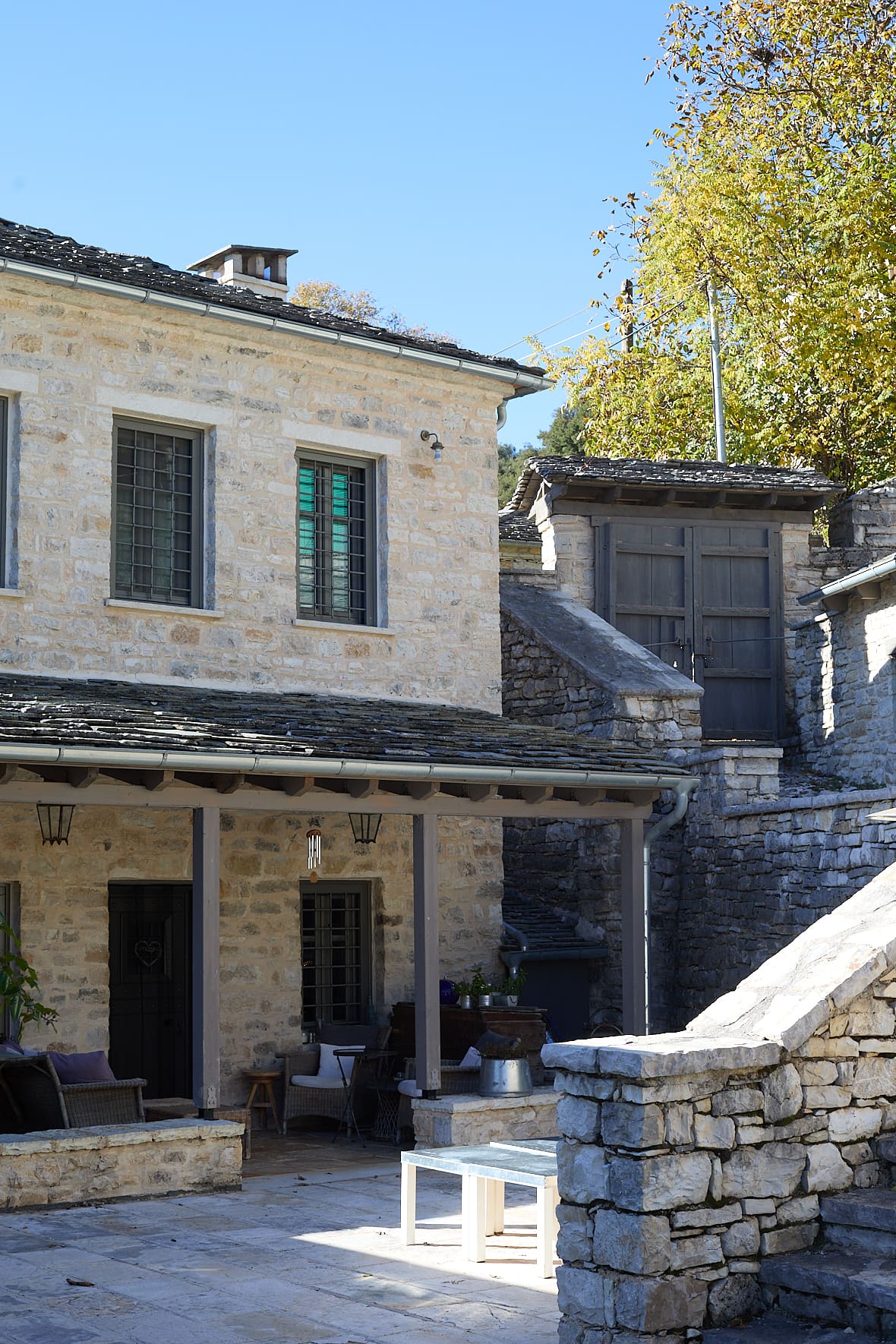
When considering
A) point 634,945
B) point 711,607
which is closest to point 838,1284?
point 634,945

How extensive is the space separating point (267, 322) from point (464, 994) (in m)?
5.57

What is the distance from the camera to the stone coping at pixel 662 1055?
5.36 m

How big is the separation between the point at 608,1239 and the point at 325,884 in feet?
25.0

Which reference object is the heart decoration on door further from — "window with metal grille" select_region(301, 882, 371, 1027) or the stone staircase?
the stone staircase

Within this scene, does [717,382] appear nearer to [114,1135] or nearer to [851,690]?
[851,690]

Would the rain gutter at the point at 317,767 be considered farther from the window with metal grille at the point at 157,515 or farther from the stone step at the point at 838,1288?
the stone step at the point at 838,1288

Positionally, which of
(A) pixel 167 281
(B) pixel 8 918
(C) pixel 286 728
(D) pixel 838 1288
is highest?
(A) pixel 167 281

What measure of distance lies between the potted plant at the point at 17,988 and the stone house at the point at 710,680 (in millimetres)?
5208

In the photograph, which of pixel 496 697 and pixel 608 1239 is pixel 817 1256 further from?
pixel 496 697

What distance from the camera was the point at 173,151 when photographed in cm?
1942

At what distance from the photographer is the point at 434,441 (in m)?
13.5

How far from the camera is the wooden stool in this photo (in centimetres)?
1175

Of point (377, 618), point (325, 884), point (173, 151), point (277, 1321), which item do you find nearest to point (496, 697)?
point (377, 618)

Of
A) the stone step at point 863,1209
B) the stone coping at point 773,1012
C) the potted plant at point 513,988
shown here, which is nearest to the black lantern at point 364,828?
the potted plant at point 513,988
